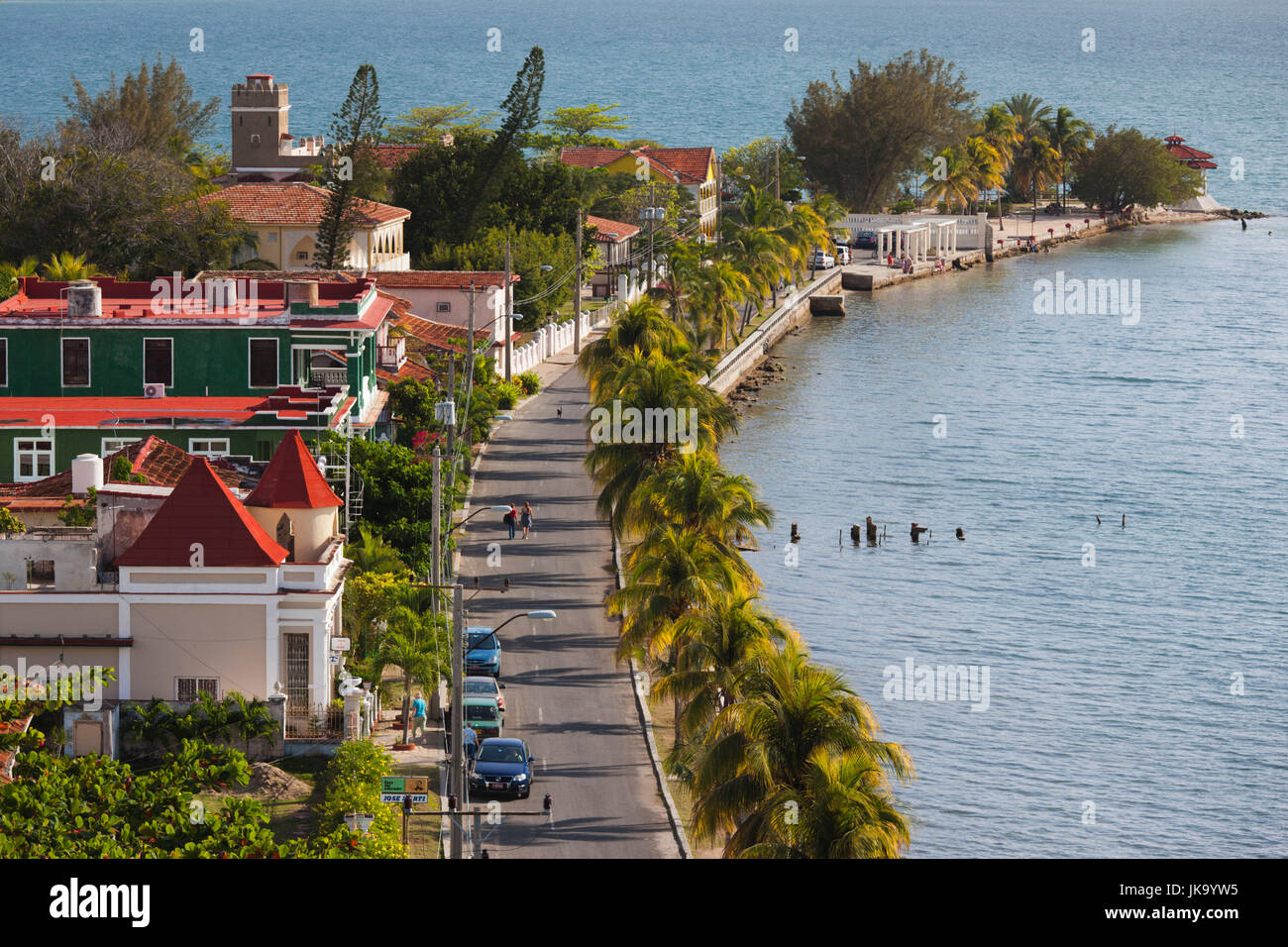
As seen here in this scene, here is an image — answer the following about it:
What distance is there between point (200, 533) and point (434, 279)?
50.3 metres

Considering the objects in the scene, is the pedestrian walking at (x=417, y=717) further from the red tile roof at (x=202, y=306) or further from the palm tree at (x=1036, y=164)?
the palm tree at (x=1036, y=164)

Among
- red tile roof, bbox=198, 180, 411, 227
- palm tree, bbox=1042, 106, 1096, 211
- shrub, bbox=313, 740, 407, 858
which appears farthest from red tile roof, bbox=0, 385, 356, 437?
palm tree, bbox=1042, 106, 1096, 211

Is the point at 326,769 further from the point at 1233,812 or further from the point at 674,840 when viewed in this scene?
the point at 1233,812

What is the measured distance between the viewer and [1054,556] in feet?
227

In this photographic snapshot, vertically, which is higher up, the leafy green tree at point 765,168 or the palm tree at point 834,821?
the leafy green tree at point 765,168

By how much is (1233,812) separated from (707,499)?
14915 mm

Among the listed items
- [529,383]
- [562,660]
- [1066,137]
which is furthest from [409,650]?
[1066,137]

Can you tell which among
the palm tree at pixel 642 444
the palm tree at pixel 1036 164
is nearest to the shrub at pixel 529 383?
the palm tree at pixel 642 444

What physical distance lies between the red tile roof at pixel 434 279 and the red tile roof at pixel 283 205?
18.1 feet

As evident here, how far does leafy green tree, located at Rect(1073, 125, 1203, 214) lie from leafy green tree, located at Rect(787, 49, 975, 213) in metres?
25.9

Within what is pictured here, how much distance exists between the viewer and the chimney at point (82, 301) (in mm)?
58719

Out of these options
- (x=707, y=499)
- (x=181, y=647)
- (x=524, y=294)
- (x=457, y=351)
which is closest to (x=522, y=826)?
(x=181, y=647)

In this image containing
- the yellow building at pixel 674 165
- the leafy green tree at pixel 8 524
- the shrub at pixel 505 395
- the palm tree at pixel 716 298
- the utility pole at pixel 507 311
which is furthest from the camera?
the yellow building at pixel 674 165

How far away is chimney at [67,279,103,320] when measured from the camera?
58.7m
